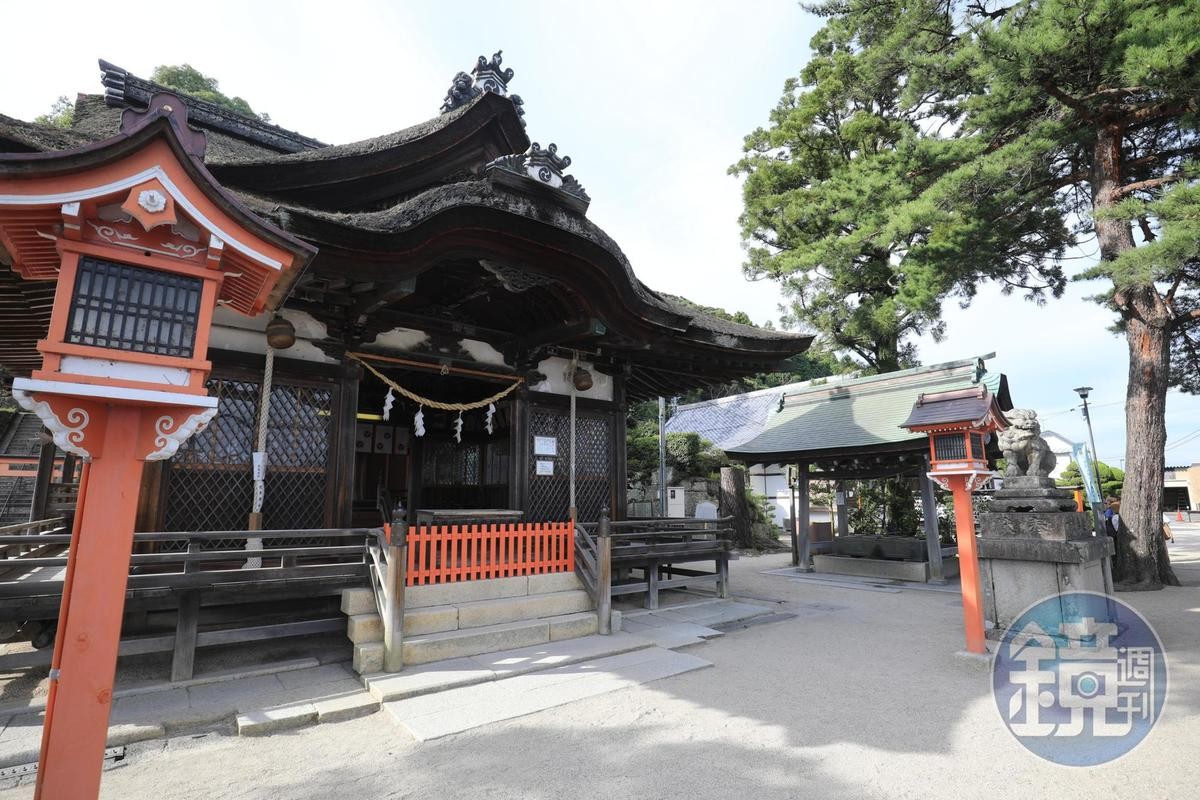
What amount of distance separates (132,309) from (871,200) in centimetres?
1630

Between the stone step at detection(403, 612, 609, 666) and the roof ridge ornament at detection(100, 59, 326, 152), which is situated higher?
the roof ridge ornament at detection(100, 59, 326, 152)

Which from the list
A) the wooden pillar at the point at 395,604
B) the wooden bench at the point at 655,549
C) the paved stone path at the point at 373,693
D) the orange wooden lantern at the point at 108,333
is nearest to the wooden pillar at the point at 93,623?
the orange wooden lantern at the point at 108,333

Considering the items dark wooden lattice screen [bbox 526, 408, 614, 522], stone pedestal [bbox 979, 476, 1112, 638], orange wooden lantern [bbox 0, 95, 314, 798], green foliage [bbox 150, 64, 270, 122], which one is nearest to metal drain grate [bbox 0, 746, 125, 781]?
orange wooden lantern [bbox 0, 95, 314, 798]

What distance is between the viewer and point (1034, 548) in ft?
22.5

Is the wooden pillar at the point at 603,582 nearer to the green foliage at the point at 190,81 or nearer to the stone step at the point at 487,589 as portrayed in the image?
the stone step at the point at 487,589

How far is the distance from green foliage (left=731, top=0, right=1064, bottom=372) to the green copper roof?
2.19 metres

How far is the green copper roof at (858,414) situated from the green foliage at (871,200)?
219cm

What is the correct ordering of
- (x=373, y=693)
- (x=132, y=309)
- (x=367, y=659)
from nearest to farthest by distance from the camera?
(x=132, y=309), (x=373, y=693), (x=367, y=659)

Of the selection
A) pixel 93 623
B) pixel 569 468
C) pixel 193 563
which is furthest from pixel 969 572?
pixel 193 563

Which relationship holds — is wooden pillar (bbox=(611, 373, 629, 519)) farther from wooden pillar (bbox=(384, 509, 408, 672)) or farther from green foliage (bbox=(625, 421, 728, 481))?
green foliage (bbox=(625, 421, 728, 481))

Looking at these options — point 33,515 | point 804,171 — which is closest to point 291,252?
point 33,515

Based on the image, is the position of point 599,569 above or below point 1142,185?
below

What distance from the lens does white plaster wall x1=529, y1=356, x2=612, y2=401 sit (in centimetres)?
912

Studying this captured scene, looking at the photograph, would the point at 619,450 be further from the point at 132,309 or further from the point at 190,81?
the point at 190,81
